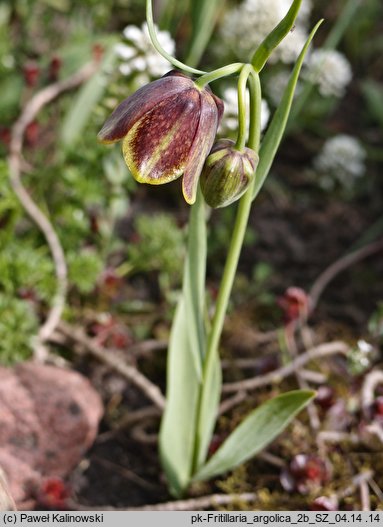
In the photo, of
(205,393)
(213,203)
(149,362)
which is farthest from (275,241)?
(213,203)

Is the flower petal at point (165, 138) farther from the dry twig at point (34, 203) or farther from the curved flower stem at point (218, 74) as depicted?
the dry twig at point (34, 203)

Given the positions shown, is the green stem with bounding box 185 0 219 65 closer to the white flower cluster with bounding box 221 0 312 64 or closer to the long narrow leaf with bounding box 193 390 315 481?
the white flower cluster with bounding box 221 0 312 64

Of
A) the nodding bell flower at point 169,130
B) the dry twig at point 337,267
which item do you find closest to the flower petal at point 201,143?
the nodding bell flower at point 169,130

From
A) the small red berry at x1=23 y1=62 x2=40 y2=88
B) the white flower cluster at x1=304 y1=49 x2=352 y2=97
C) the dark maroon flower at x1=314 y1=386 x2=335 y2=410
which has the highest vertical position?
the small red berry at x1=23 y1=62 x2=40 y2=88

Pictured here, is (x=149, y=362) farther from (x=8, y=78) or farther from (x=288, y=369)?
(x=8, y=78)

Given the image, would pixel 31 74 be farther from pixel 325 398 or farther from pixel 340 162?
pixel 325 398

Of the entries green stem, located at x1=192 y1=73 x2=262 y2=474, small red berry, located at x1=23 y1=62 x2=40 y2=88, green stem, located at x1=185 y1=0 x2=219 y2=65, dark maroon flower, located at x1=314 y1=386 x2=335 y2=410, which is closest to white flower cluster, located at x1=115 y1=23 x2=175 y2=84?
green stem, located at x1=185 y1=0 x2=219 y2=65

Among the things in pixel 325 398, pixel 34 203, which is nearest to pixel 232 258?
pixel 325 398
